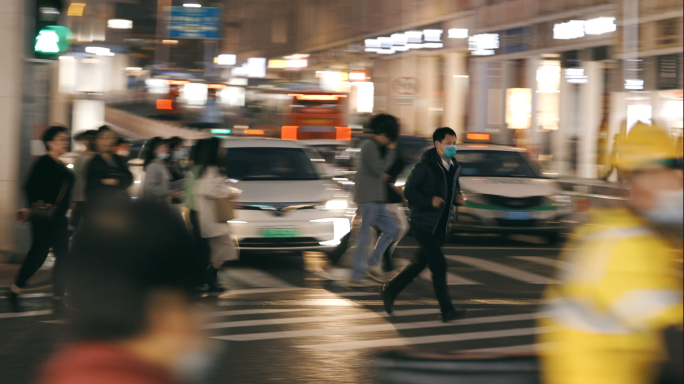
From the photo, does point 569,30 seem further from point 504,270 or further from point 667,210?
point 667,210

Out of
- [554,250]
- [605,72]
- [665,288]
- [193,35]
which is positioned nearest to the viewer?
[665,288]

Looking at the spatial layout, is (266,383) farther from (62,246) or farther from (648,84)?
(648,84)

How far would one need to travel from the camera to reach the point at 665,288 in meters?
2.57

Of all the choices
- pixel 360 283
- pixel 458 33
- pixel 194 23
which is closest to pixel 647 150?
pixel 360 283

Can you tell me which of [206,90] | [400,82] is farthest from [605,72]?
[206,90]

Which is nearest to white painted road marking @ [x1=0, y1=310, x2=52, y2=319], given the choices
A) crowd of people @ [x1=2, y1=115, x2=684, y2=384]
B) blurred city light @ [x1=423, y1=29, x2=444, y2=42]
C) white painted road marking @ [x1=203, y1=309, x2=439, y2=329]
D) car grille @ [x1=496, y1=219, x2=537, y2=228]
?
white painted road marking @ [x1=203, y1=309, x2=439, y2=329]

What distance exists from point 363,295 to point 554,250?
6.09m

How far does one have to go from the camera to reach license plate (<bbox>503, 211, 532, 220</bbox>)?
16172 millimetres

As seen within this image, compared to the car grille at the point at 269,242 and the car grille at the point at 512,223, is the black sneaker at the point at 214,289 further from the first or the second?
the car grille at the point at 512,223

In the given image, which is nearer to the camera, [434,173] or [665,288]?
[665,288]

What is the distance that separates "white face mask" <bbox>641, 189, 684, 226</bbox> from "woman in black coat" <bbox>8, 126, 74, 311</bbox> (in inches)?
293

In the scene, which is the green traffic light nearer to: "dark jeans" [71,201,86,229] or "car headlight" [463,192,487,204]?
"dark jeans" [71,201,86,229]

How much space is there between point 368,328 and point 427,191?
4.48 feet

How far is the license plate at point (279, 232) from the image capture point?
12711mm
